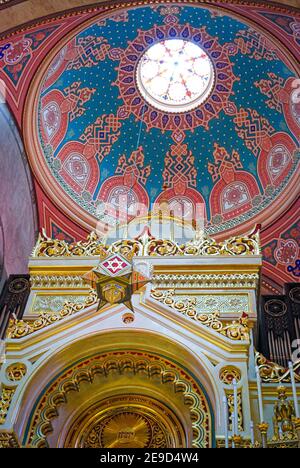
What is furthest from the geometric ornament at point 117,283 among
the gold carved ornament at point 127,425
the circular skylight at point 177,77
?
the circular skylight at point 177,77

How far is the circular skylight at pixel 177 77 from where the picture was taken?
16.5 m

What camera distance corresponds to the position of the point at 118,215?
15.8m

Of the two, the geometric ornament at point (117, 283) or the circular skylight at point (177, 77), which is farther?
the circular skylight at point (177, 77)

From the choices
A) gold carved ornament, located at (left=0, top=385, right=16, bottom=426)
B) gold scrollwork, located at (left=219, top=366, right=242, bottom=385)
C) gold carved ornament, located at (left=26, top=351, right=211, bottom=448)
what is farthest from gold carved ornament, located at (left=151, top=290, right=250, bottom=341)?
gold carved ornament, located at (left=0, top=385, right=16, bottom=426)

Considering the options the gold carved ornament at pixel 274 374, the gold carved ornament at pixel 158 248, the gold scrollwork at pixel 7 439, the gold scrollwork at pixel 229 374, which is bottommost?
the gold scrollwork at pixel 7 439

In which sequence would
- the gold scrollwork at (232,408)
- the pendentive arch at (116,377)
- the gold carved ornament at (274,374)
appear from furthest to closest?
the gold carved ornament at (274,374) → the pendentive arch at (116,377) → the gold scrollwork at (232,408)

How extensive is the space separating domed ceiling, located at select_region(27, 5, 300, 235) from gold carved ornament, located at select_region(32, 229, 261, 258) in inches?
222

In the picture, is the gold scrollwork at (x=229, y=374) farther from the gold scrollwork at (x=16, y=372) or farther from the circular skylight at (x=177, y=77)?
the circular skylight at (x=177, y=77)

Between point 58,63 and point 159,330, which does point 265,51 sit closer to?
point 58,63

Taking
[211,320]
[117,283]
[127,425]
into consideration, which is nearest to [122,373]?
[127,425]

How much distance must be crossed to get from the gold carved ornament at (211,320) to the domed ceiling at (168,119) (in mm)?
8430
